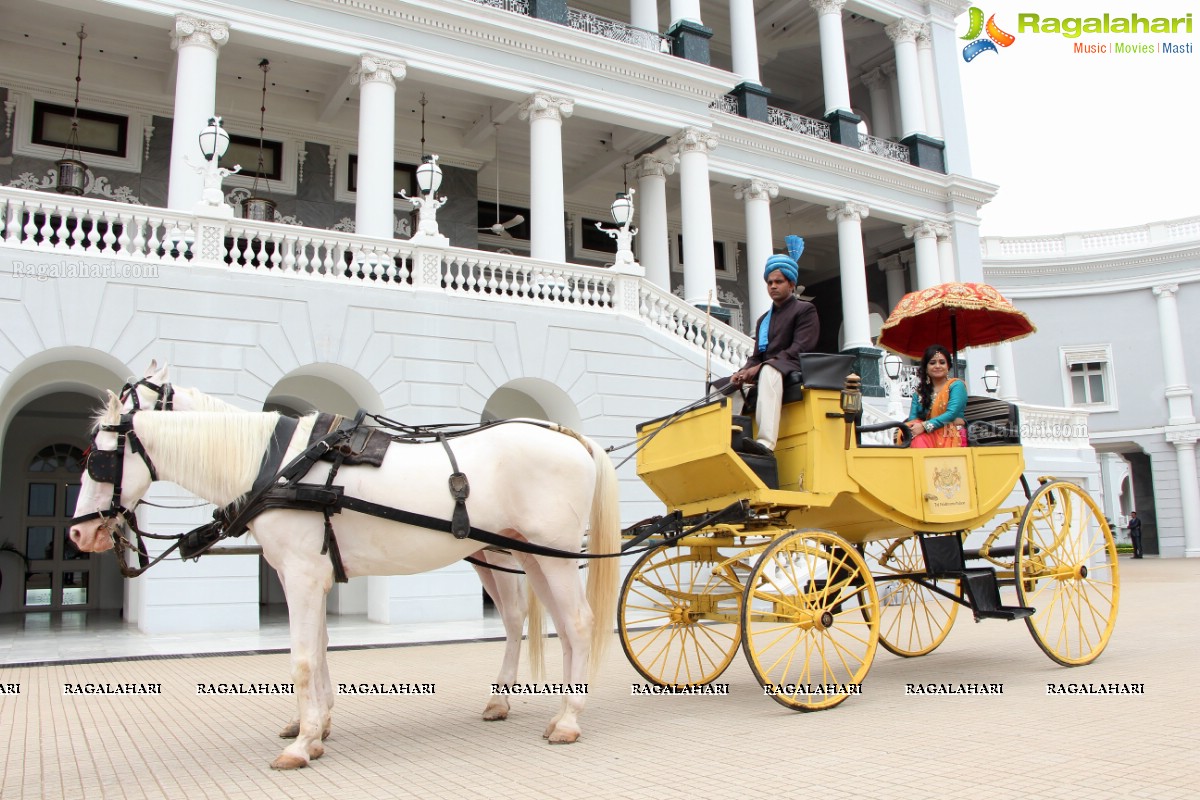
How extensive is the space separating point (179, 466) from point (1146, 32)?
76.1 ft

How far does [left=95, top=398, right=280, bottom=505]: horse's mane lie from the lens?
5.54m

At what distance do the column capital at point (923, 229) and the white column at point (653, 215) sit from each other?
8.26 meters

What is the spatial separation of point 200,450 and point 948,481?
17.9ft

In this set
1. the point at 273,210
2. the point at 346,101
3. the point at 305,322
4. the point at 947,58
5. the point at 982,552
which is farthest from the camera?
the point at 947,58

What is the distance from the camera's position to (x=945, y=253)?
26.4 meters

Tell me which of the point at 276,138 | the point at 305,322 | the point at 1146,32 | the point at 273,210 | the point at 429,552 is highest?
the point at 1146,32

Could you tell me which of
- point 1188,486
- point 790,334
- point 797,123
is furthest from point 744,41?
point 1188,486

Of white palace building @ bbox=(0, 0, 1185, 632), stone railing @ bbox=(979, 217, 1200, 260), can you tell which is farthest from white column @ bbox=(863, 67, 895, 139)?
stone railing @ bbox=(979, 217, 1200, 260)

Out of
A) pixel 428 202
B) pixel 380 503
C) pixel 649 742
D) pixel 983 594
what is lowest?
pixel 649 742

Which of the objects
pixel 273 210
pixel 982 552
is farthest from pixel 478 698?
pixel 273 210

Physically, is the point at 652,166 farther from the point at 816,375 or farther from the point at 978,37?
the point at 816,375

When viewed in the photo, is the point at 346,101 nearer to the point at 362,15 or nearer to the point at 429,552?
the point at 362,15

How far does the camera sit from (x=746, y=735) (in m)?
5.62

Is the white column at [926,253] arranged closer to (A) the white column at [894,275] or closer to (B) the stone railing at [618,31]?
(A) the white column at [894,275]
